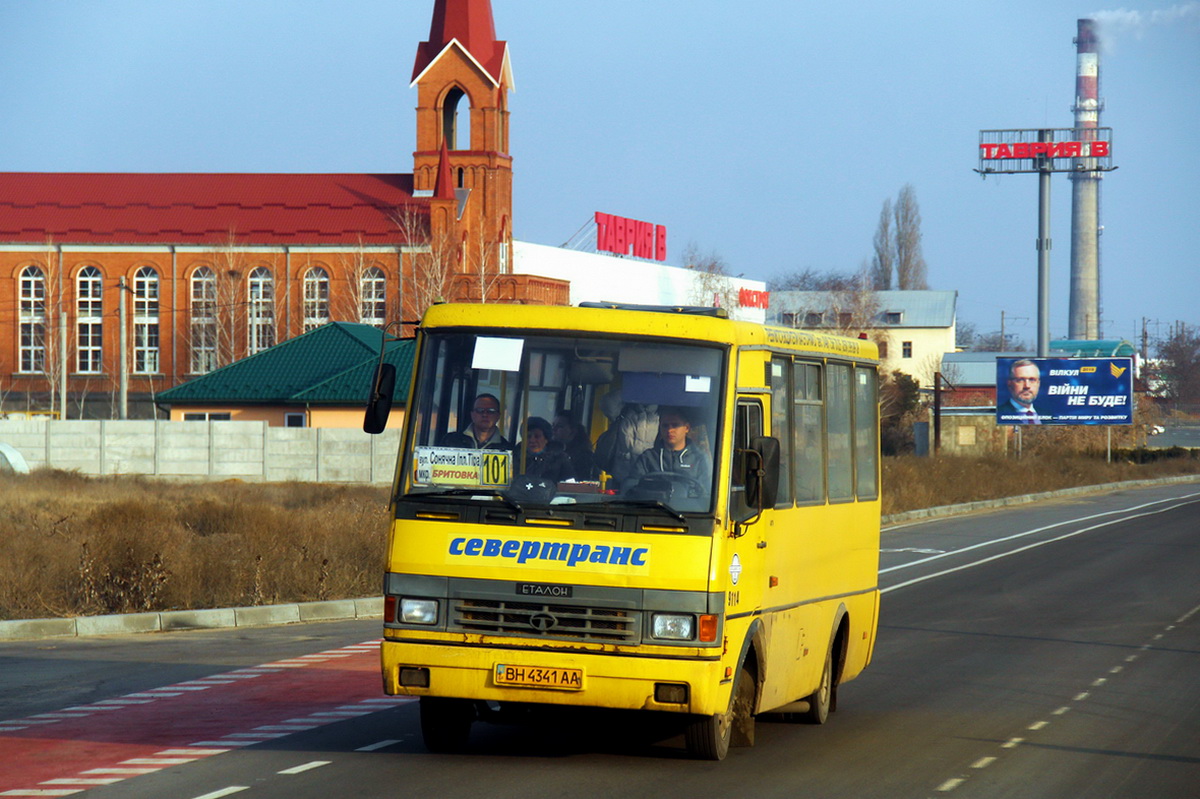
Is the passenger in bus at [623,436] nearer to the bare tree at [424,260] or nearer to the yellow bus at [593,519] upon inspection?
the yellow bus at [593,519]

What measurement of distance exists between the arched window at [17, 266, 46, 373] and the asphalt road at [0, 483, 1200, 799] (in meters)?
72.3

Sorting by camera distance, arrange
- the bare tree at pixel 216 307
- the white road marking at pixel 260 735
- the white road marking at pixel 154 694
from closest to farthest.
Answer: the white road marking at pixel 260 735
the white road marking at pixel 154 694
the bare tree at pixel 216 307

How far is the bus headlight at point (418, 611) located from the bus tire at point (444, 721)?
0.84 m

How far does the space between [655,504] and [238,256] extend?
77.7 m

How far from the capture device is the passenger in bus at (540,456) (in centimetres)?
823

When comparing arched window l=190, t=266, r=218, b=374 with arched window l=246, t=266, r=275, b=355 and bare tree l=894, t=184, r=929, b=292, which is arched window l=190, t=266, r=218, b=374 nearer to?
arched window l=246, t=266, r=275, b=355

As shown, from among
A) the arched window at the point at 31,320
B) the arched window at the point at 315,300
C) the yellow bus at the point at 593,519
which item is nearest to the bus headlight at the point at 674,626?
the yellow bus at the point at 593,519

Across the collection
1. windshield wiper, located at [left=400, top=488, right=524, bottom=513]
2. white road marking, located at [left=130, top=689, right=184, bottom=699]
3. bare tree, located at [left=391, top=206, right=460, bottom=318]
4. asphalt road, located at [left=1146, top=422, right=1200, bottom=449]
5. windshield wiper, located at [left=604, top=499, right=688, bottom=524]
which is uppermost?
bare tree, located at [left=391, top=206, right=460, bottom=318]

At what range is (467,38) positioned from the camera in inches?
3152

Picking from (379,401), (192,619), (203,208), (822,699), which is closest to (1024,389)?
(203,208)

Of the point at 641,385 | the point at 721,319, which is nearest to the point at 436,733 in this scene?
the point at 641,385

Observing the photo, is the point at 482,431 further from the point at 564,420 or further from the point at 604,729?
the point at 604,729

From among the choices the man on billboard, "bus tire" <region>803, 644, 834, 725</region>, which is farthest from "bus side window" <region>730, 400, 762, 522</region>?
the man on billboard

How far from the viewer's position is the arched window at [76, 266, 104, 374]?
8344 centimetres
